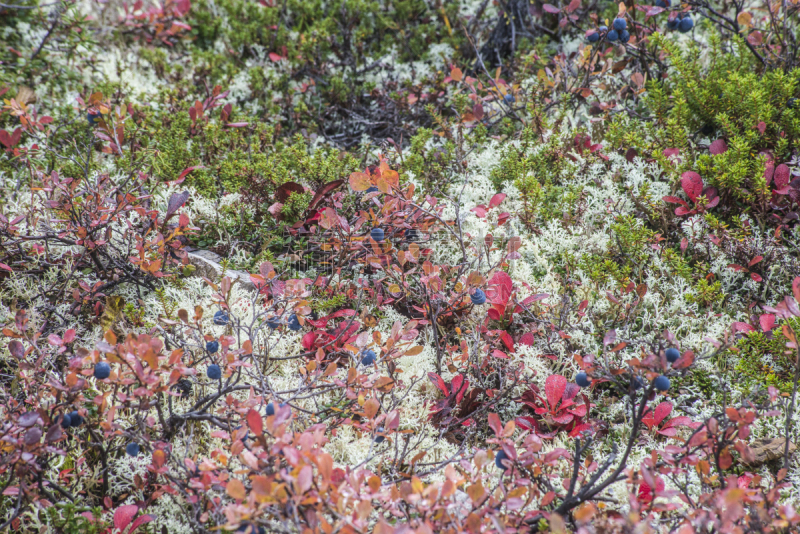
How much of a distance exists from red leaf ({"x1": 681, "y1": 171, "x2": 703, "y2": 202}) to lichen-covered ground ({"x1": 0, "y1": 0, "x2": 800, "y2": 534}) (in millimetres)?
18

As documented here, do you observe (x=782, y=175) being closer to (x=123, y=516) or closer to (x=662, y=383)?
(x=662, y=383)

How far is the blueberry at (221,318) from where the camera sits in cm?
202

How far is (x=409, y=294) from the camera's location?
2576 millimetres

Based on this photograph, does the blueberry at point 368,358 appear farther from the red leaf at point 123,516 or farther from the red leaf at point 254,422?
the red leaf at point 123,516

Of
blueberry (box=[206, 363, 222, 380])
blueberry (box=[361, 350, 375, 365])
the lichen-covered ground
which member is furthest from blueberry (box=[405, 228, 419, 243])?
blueberry (box=[206, 363, 222, 380])

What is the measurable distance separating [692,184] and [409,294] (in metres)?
1.67

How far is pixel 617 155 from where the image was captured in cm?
330

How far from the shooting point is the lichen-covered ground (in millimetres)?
1668

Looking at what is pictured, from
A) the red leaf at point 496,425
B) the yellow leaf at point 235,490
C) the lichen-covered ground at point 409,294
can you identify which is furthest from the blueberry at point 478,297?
the yellow leaf at point 235,490

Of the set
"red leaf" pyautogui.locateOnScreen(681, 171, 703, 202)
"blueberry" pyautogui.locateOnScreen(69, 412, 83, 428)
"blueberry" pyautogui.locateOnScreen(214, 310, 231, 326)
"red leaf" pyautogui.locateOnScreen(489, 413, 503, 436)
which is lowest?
"red leaf" pyautogui.locateOnScreen(489, 413, 503, 436)

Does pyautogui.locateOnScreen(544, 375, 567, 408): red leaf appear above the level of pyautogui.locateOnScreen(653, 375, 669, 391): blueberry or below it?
above

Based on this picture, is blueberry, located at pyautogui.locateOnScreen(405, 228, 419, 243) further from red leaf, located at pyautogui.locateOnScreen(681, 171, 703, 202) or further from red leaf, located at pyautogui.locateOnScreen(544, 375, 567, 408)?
red leaf, located at pyautogui.locateOnScreen(681, 171, 703, 202)

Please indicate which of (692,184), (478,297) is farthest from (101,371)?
(692,184)

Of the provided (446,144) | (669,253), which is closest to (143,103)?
(446,144)
